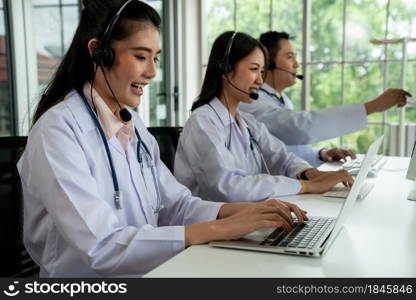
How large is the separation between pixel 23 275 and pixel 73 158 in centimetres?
47

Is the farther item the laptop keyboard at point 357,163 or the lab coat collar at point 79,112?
the laptop keyboard at point 357,163

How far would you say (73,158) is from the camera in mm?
1095

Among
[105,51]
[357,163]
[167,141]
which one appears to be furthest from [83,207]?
[357,163]

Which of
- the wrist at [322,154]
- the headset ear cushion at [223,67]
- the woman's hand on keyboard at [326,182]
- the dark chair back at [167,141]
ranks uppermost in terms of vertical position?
the headset ear cushion at [223,67]

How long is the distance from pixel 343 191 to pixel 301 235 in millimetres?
691

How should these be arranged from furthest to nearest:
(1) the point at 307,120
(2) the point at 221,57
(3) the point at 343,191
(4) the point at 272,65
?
(4) the point at 272,65, (1) the point at 307,120, (2) the point at 221,57, (3) the point at 343,191

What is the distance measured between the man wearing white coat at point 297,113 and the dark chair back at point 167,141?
0.82 m

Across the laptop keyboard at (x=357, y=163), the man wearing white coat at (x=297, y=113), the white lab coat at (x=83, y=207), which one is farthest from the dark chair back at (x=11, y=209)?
the man wearing white coat at (x=297, y=113)

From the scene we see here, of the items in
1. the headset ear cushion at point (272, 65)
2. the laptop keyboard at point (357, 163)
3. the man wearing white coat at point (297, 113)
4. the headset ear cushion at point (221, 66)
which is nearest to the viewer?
the headset ear cushion at point (221, 66)

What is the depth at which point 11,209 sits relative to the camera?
1303 millimetres

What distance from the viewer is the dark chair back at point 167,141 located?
1961 mm

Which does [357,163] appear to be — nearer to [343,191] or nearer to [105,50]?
[343,191]

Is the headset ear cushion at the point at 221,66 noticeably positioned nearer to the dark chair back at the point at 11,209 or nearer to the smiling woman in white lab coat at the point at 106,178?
the smiling woman in white lab coat at the point at 106,178

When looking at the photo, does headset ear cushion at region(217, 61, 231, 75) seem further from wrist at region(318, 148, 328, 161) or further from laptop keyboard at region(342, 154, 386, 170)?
wrist at region(318, 148, 328, 161)
